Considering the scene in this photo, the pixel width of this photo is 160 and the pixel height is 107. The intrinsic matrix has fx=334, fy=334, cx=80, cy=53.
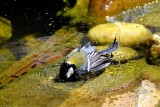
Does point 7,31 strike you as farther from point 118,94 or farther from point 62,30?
point 118,94

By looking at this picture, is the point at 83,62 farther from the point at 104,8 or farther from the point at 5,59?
the point at 104,8

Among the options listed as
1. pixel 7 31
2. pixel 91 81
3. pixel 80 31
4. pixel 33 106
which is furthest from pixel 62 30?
pixel 33 106

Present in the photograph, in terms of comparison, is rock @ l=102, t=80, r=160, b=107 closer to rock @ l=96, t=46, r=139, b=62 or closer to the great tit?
the great tit

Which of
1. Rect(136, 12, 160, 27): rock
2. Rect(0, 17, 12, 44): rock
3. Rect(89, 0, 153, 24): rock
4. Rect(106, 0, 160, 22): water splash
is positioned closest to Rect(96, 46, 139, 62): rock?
Rect(136, 12, 160, 27): rock

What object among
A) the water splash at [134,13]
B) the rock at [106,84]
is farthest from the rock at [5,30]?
the rock at [106,84]

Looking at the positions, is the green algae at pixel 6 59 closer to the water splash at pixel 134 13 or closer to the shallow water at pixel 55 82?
the shallow water at pixel 55 82

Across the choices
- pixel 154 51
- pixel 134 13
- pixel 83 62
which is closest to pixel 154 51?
pixel 154 51

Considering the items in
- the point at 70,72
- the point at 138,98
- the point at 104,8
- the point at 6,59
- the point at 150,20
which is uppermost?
the point at 104,8
